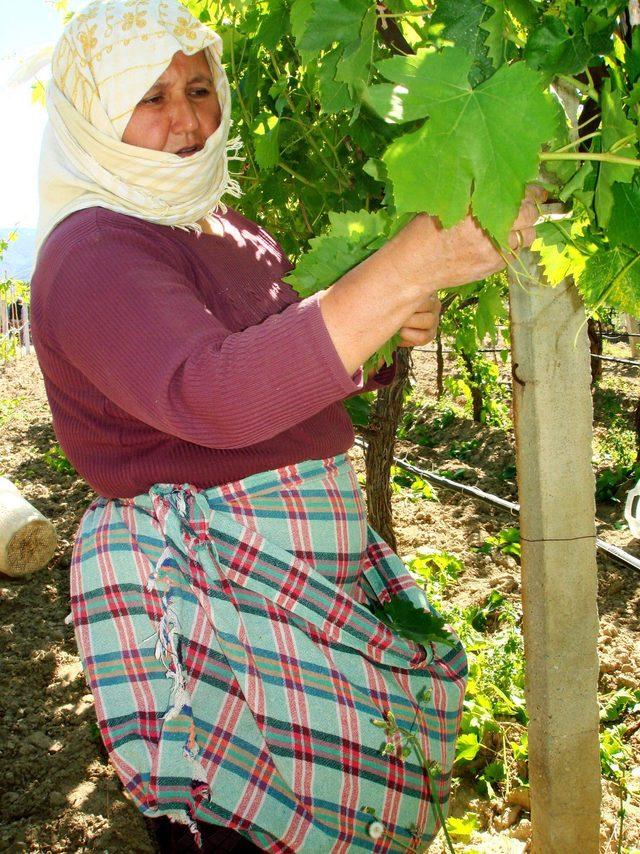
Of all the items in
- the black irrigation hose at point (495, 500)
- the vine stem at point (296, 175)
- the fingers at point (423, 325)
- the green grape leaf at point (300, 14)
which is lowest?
the black irrigation hose at point (495, 500)

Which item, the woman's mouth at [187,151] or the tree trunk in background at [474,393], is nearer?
the woman's mouth at [187,151]

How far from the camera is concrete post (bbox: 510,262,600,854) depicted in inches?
57.7

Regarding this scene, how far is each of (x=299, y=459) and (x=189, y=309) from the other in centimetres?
47

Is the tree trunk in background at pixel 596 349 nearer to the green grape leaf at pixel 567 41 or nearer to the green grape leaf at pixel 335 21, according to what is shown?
the green grape leaf at pixel 335 21

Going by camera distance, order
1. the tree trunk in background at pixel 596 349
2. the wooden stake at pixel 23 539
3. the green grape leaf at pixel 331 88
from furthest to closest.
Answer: the tree trunk in background at pixel 596 349 → the wooden stake at pixel 23 539 → the green grape leaf at pixel 331 88

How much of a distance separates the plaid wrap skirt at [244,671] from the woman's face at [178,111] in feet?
2.20

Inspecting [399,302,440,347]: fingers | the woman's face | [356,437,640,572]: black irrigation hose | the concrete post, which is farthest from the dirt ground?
the woman's face

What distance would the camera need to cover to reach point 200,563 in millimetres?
1546

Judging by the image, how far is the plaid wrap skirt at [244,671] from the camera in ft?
4.92

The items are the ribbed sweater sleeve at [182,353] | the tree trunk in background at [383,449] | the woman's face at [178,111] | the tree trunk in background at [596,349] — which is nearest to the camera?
the ribbed sweater sleeve at [182,353]

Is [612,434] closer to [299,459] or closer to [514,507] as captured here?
[514,507]

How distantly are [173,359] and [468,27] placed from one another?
2.01 feet

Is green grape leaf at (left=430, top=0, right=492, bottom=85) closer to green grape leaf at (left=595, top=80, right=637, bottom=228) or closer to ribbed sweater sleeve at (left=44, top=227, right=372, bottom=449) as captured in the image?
green grape leaf at (left=595, top=80, right=637, bottom=228)

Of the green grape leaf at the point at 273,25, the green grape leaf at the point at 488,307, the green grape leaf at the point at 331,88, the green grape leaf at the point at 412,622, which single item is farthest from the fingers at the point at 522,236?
the green grape leaf at the point at 273,25
